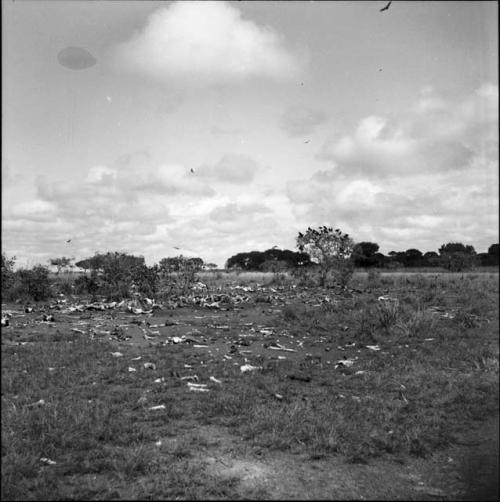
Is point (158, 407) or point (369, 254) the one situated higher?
point (369, 254)

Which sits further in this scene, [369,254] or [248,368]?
[369,254]

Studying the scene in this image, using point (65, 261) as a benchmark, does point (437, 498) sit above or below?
below

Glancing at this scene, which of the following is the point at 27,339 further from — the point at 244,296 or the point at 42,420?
the point at 244,296

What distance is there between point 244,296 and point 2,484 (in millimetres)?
14683

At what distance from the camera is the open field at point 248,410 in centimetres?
418

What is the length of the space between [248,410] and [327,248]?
1915 centimetres

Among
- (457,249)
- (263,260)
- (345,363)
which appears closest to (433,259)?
(457,249)

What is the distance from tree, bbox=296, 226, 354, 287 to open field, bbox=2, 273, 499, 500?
451 inches

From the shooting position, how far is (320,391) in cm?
692

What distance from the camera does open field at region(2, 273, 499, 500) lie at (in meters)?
4.18

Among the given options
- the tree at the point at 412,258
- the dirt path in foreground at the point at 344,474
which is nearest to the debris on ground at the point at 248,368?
the dirt path in foreground at the point at 344,474

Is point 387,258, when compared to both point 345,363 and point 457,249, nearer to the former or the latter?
point 457,249

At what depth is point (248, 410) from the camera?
5805mm

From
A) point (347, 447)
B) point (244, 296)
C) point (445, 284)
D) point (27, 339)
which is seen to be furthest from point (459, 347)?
point (445, 284)
